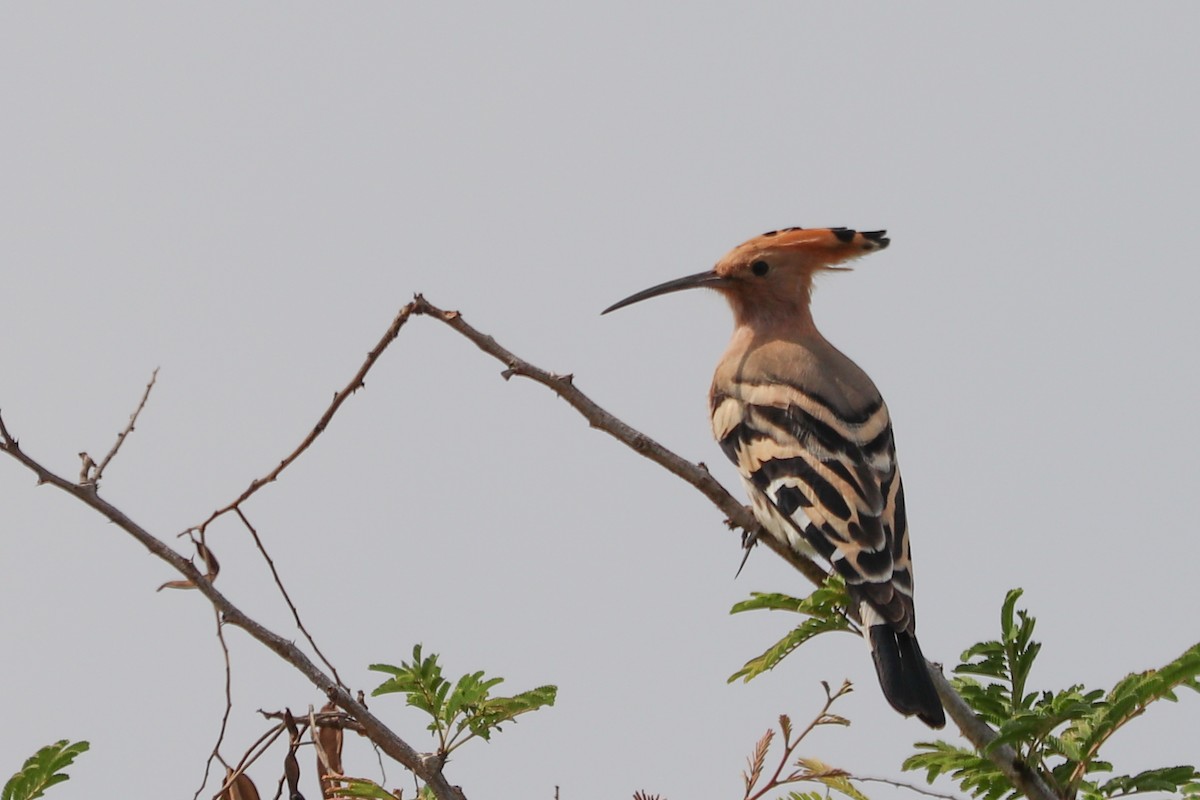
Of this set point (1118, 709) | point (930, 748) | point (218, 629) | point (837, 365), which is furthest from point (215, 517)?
point (837, 365)

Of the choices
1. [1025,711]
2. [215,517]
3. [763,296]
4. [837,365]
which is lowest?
[1025,711]

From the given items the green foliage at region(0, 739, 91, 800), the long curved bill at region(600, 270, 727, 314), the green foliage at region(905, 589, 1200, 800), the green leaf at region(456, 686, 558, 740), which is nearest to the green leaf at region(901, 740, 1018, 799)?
the green foliage at region(905, 589, 1200, 800)

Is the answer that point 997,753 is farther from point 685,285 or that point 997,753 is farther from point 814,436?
point 685,285

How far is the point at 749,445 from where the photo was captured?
3072 mm

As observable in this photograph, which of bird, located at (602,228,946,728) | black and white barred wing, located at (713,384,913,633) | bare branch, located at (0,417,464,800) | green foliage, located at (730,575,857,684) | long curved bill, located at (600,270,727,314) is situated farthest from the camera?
long curved bill, located at (600,270,727,314)

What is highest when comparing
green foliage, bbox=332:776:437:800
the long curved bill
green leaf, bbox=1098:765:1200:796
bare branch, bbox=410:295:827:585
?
the long curved bill

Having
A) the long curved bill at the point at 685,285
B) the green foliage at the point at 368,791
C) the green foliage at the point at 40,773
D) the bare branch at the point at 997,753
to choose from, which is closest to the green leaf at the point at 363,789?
the green foliage at the point at 368,791

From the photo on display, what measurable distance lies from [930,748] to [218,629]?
0.99m

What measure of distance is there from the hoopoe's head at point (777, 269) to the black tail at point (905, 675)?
1.53m

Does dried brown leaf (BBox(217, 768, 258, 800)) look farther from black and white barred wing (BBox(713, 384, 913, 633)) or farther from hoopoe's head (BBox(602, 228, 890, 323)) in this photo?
hoopoe's head (BBox(602, 228, 890, 323))

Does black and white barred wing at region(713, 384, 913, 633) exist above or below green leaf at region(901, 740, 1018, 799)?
above

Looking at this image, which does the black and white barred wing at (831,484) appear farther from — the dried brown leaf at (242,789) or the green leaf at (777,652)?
the dried brown leaf at (242,789)

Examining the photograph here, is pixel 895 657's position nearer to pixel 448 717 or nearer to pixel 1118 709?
pixel 1118 709

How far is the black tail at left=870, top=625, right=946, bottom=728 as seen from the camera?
210 centimetres
